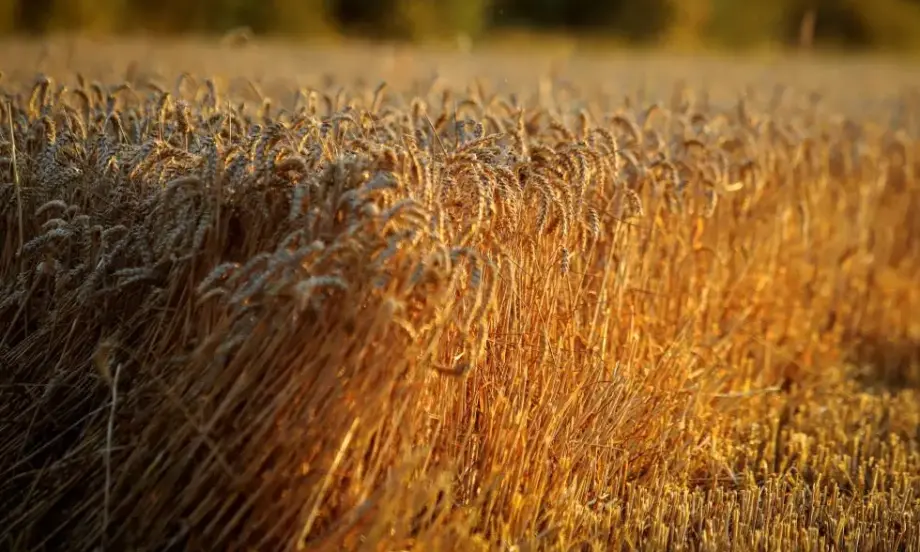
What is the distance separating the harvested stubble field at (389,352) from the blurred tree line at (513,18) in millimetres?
17925

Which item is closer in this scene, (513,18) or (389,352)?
(389,352)

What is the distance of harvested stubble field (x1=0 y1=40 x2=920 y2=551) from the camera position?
2828mm

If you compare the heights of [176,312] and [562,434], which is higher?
[176,312]

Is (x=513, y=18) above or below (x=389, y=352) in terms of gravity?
below

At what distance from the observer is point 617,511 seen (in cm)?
351

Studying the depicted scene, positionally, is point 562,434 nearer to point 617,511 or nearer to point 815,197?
point 617,511

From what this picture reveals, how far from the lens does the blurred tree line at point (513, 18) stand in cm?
2334

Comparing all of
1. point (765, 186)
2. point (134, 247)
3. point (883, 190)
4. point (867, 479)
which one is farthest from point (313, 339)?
point (883, 190)

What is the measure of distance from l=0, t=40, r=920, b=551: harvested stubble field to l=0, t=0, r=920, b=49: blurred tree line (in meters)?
17.9

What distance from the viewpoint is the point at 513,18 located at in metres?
31.7

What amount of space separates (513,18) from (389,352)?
2986cm

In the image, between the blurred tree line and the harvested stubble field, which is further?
the blurred tree line

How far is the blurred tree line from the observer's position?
23.3 m

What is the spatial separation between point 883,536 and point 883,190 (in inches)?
165
